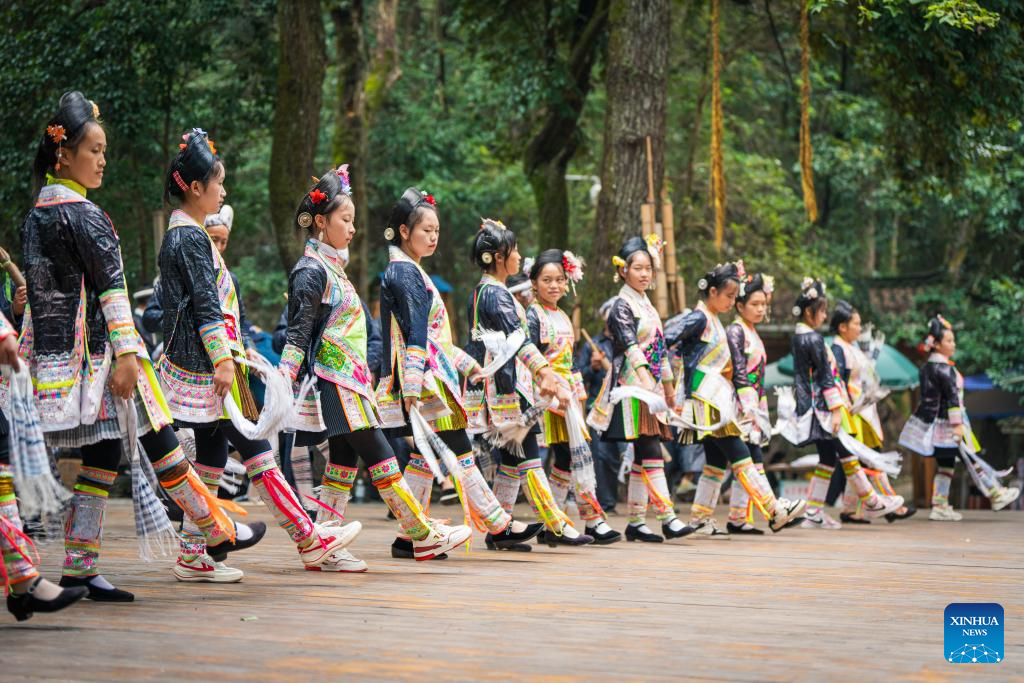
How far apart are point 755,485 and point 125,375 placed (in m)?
5.63

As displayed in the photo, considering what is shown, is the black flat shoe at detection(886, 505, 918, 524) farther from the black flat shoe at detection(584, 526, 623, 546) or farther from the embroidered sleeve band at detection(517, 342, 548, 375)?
the embroidered sleeve band at detection(517, 342, 548, 375)

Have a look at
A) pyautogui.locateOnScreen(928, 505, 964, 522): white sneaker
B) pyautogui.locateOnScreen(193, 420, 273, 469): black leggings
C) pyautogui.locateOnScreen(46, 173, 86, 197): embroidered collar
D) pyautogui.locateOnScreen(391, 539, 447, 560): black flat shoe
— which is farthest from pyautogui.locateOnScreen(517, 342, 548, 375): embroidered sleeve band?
pyautogui.locateOnScreen(928, 505, 964, 522): white sneaker

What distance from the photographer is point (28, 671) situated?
12.2ft

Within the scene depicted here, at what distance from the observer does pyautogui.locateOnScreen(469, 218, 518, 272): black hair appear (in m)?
7.89

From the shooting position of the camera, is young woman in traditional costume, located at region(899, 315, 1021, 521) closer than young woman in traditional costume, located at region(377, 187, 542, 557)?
No

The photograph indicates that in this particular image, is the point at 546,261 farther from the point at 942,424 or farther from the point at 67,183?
the point at 942,424

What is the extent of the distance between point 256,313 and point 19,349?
78.6 ft

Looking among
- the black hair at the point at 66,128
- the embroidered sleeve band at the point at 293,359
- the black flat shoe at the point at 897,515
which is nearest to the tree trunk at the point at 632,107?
the black flat shoe at the point at 897,515

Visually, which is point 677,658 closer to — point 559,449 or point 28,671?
point 28,671

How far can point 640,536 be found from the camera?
909cm

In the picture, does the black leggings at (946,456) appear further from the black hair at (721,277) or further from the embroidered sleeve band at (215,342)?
the embroidered sleeve band at (215,342)

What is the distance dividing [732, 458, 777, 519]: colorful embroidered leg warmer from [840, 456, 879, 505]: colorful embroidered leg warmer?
199cm

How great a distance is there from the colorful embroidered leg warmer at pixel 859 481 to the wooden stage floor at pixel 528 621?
11.4 ft

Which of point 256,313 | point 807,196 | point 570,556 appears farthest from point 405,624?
point 256,313
